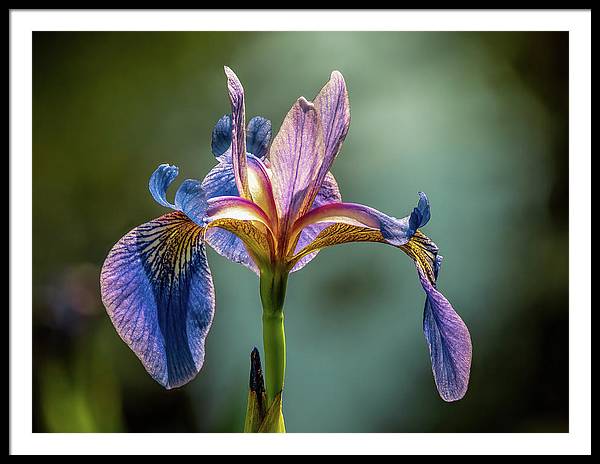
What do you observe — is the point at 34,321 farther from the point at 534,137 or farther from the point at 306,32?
the point at 534,137

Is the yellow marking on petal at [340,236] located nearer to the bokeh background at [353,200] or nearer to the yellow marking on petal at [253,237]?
the yellow marking on petal at [253,237]

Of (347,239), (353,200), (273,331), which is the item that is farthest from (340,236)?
(353,200)

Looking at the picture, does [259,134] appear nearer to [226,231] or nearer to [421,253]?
[226,231]

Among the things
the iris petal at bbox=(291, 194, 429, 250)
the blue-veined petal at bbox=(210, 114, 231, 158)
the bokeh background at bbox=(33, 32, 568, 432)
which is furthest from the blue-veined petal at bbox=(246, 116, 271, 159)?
the bokeh background at bbox=(33, 32, 568, 432)

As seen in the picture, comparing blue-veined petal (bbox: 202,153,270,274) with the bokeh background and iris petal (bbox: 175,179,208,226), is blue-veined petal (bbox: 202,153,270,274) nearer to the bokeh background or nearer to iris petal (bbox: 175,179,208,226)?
iris petal (bbox: 175,179,208,226)

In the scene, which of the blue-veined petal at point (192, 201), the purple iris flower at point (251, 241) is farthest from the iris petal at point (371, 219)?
the blue-veined petal at point (192, 201)

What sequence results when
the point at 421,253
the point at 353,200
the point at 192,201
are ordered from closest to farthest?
the point at 192,201 < the point at 421,253 < the point at 353,200
